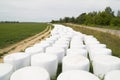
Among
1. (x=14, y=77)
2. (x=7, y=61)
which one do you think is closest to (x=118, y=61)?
(x=14, y=77)

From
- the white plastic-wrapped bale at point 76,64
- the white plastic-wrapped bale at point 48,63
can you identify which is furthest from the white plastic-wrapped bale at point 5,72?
the white plastic-wrapped bale at point 76,64

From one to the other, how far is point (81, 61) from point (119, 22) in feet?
217

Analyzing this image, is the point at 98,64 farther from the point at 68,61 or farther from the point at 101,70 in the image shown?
the point at 68,61

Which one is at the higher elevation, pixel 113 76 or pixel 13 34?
pixel 113 76

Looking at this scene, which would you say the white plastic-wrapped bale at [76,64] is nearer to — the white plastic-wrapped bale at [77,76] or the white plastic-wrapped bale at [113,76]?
the white plastic-wrapped bale at [77,76]

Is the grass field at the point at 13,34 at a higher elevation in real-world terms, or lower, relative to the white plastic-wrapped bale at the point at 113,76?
lower

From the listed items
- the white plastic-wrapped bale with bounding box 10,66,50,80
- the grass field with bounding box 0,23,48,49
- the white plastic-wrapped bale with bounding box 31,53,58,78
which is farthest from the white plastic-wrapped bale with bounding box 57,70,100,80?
the grass field with bounding box 0,23,48,49

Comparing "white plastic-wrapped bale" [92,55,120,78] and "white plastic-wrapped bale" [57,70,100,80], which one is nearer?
"white plastic-wrapped bale" [57,70,100,80]

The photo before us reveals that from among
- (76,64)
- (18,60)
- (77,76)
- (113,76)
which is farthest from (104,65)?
(18,60)

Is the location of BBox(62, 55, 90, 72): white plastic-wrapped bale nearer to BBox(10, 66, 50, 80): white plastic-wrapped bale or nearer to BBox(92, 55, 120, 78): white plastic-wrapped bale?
BBox(92, 55, 120, 78): white plastic-wrapped bale

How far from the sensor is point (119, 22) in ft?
226

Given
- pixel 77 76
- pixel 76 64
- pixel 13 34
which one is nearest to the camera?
pixel 77 76

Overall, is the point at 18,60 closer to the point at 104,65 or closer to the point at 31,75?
the point at 31,75

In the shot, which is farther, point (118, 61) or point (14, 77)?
point (118, 61)
